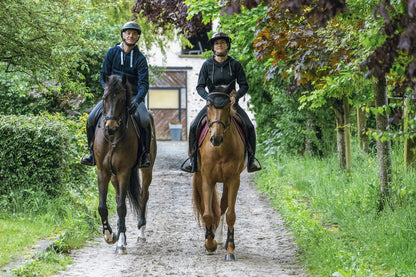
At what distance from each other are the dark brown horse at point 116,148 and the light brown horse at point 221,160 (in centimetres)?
106

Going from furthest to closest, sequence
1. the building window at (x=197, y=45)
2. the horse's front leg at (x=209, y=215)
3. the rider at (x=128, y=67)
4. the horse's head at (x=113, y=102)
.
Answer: the building window at (x=197, y=45)
the rider at (x=128, y=67)
the horse's front leg at (x=209, y=215)
the horse's head at (x=113, y=102)

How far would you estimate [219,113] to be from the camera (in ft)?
24.8

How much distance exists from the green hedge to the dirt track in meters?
1.56

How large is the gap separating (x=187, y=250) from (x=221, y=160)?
4.67 feet

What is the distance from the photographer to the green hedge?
9.87 metres

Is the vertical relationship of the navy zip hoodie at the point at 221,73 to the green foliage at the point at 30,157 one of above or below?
above

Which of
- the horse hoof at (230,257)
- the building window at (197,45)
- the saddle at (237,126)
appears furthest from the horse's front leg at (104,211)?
the building window at (197,45)

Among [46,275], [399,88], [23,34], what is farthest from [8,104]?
[399,88]

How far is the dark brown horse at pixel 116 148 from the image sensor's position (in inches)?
313

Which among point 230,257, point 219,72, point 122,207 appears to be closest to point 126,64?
point 219,72

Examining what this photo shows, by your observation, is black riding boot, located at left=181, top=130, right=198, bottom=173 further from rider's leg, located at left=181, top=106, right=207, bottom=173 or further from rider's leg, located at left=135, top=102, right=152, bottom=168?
rider's leg, located at left=135, top=102, right=152, bottom=168

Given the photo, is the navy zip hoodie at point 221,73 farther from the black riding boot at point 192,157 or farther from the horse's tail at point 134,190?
the horse's tail at point 134,190

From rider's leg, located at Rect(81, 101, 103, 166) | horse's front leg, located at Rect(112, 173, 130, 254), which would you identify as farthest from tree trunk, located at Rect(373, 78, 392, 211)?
rider's leg, located at Rect(81, 101, 103, 166)

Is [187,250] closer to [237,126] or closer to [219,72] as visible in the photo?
[237,126]
